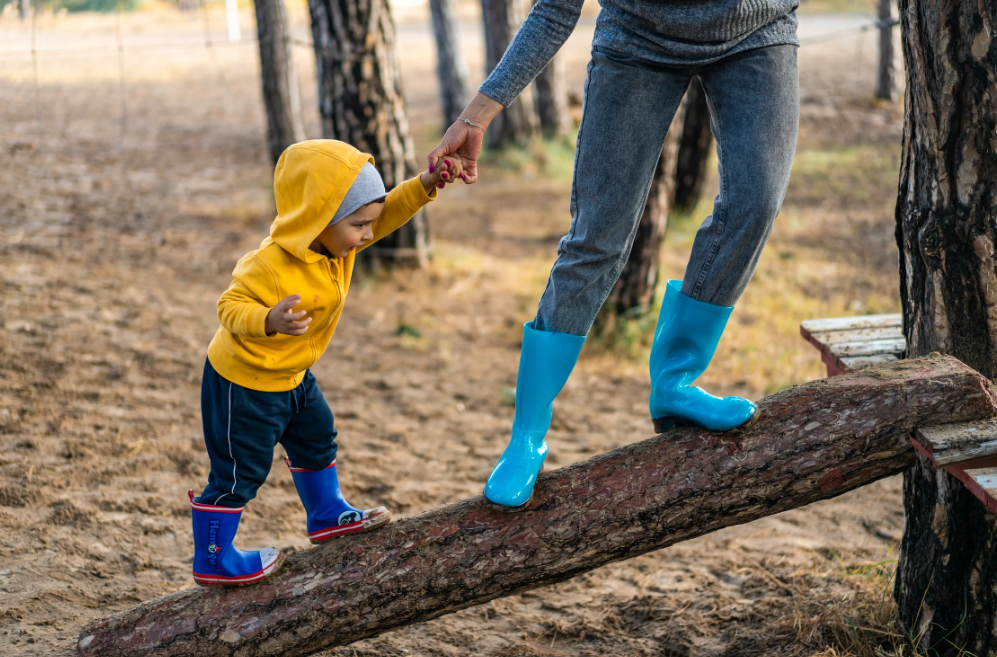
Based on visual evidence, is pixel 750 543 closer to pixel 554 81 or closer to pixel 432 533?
pixel 432 533

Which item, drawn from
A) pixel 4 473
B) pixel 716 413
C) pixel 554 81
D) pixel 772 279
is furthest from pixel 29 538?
pixel 554 81

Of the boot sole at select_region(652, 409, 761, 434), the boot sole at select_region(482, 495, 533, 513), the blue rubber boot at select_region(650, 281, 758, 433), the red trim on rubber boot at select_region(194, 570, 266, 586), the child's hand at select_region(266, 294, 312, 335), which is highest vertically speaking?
the child's hand at select_region(266, 294, 312, 335)

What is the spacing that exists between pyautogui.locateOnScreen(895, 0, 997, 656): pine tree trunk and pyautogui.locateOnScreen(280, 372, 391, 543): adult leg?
1557 millimetres

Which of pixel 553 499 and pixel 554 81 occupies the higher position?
pixel 554 81

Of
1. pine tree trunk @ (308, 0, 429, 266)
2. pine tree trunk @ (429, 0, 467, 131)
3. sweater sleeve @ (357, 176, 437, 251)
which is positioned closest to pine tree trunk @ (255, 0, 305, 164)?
pine tree trunk @ (308, 0, 429, 266)

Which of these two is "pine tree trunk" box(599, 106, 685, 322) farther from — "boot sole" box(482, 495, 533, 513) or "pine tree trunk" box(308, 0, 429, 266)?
"boot sole" box(482, 495, 533, 513)

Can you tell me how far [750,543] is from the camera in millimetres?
3496

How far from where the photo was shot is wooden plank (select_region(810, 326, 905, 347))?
9.32ft

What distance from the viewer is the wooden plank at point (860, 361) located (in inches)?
103

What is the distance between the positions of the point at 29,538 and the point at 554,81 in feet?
26.2

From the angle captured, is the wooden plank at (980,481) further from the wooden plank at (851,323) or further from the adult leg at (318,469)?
the adult leg at (318,469)

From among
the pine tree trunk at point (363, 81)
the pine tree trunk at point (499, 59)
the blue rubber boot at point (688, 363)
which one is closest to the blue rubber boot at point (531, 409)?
the blue rubber boot at point (688, 363)

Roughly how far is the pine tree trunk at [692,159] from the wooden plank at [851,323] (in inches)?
178

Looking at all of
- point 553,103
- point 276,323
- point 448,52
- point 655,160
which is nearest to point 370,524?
point 276,323
